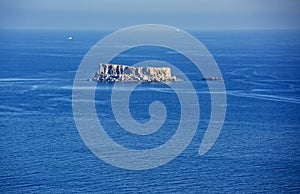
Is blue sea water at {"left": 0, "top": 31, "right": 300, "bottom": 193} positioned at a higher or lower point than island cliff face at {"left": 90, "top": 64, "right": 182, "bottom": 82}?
lower

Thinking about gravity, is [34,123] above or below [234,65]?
below

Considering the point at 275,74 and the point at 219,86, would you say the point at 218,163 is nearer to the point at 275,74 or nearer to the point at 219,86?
the point at 219,86

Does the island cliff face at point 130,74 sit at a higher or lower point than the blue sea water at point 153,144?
higher

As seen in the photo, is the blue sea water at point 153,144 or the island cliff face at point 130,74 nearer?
the blue sea water at point 153,144

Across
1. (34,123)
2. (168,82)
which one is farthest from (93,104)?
(168,82)

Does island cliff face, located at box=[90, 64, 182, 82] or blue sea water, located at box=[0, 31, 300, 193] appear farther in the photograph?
island cliff face, located at box=[90, 64, 182, 82]

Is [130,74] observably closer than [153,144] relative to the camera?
No

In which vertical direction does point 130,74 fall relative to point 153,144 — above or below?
above

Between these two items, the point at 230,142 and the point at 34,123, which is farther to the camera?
the point at 34,123
